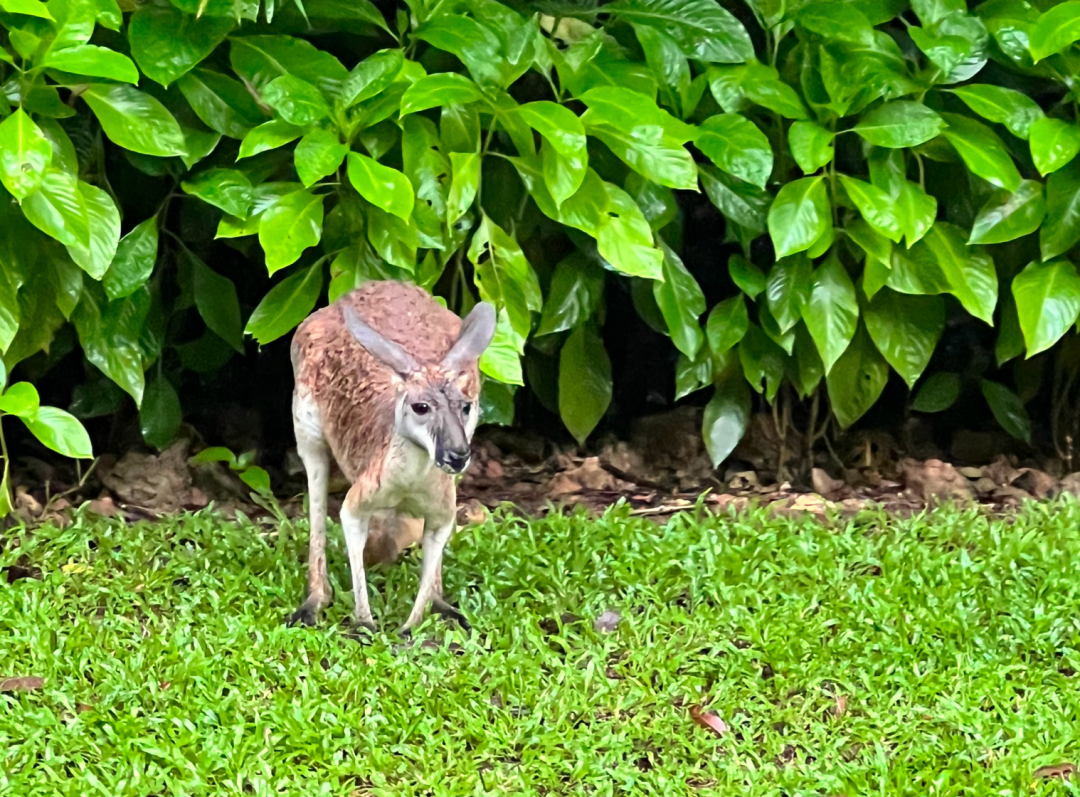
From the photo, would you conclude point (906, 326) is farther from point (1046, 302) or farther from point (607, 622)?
point (607, 622)

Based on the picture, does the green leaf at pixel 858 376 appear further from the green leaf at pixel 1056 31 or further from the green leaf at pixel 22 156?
the green leaf at pixel 22 156

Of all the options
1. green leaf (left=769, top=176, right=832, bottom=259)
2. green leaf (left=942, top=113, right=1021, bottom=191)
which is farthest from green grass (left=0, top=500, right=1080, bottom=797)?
green leaf (left=942, top=113, right=1021, bottom=191)

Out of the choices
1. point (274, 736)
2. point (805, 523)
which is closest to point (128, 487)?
point (274, 736)

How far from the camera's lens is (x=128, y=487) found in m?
5.34

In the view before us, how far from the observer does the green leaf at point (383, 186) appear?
4285 mm

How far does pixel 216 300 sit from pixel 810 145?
2.46m

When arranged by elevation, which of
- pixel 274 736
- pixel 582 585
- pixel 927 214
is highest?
pixel 927 214

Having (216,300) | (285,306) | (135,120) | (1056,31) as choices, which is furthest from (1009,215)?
(135,120)

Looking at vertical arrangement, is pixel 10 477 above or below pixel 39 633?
below

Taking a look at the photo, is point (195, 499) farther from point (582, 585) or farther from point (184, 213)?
point (582, 585)

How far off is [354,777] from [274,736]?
26 centimetres

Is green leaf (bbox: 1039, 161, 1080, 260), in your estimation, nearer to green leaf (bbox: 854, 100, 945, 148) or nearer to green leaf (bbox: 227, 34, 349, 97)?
green leaf (bbox: 854, 100, 945, 148)

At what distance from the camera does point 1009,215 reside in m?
4.92

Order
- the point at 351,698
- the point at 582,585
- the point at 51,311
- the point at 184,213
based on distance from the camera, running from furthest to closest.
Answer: the point at 184,213
the point at 51,311
the point at 582,585
the point at 351,698
